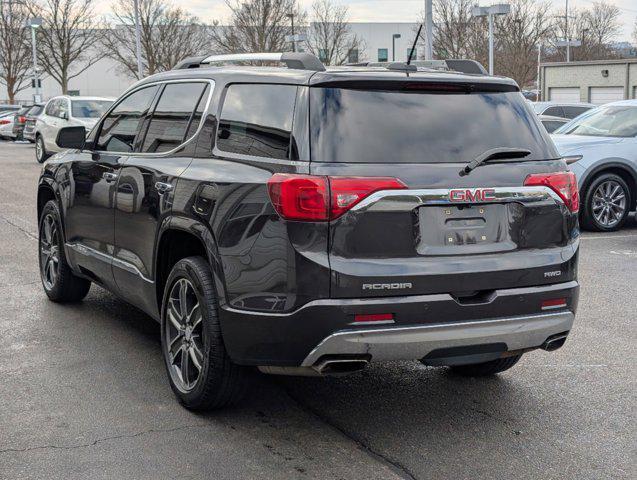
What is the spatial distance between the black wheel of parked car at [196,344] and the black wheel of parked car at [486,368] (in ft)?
4.98

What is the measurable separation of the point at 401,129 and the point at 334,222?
600 millimetres

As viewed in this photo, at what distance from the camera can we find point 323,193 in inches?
169

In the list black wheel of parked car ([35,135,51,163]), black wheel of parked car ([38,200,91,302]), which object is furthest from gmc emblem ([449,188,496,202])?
black wheel of parked car ([35,135,51,163])

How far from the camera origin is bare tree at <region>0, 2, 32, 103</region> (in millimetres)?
66500

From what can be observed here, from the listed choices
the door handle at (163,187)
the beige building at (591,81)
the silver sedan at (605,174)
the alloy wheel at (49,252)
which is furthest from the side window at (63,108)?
the beige building at (591,81)

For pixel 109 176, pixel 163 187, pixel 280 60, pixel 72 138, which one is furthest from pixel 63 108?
pixel 280 60

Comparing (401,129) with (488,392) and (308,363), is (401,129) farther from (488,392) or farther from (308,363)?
(488,392)

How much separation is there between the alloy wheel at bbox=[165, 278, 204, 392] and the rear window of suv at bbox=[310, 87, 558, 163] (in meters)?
1.18

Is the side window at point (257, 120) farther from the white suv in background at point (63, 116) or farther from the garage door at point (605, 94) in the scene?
the garage door at point (605, 94)

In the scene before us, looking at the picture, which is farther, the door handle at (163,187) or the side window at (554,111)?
the side window at (554,111)

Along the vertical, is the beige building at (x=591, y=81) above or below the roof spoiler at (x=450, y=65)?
below

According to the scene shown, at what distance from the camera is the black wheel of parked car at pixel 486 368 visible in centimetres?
561

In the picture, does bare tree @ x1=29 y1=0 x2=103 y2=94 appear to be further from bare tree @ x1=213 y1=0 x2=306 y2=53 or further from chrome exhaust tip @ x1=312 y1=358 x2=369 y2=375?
chrome exhaust tip @ x1=312 y1=358 x2=369 y2=375

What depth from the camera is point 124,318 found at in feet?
23.9
